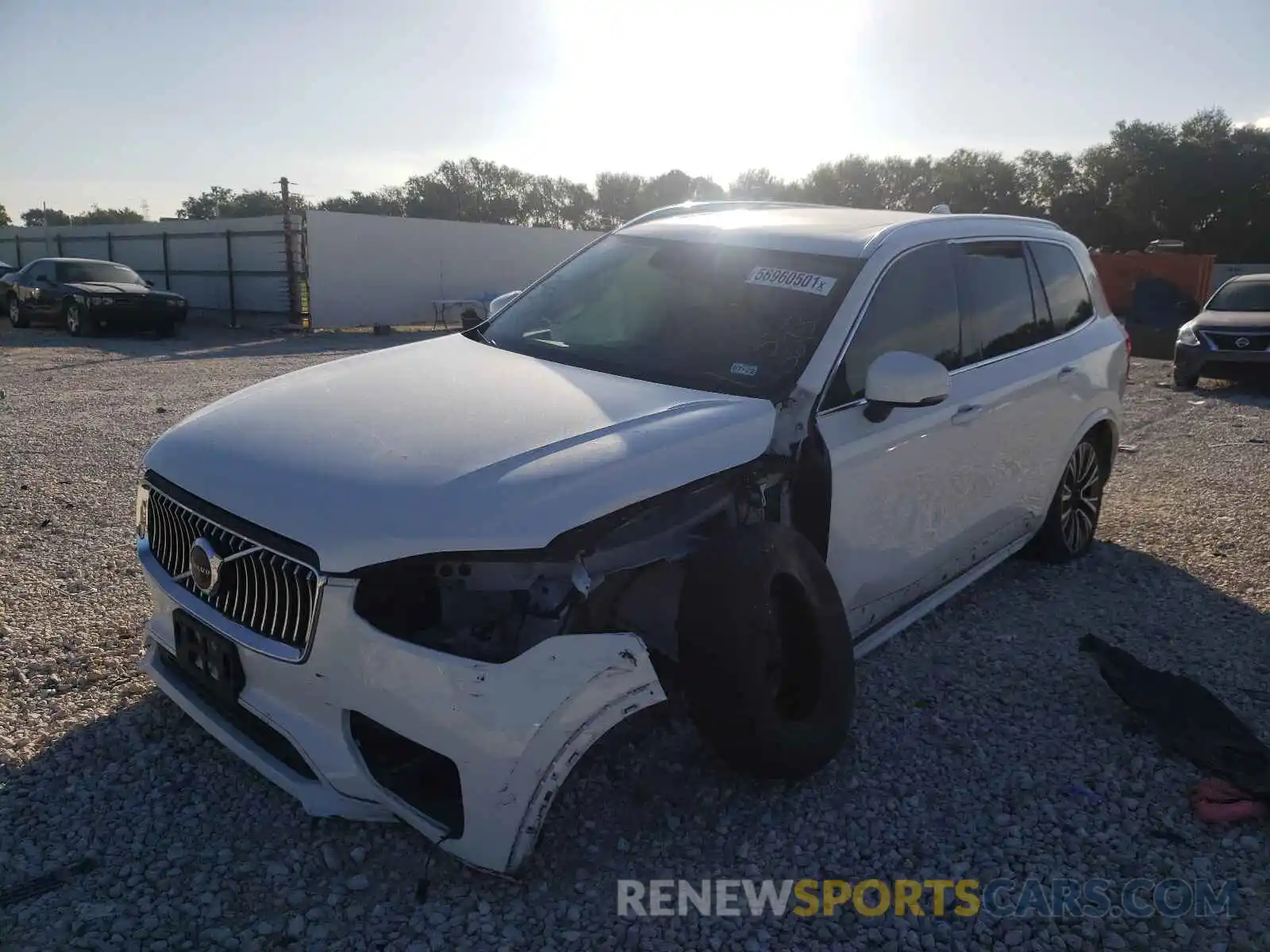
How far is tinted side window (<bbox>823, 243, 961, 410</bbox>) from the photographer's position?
11.5ft

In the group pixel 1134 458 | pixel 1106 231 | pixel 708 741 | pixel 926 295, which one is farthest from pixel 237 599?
pixel 1106 231

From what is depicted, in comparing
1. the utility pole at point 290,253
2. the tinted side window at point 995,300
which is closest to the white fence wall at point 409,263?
the utility pole at point 290,253

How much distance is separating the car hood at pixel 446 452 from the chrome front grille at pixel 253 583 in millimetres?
96

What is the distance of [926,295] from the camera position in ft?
13.0

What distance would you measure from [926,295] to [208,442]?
9.25ft

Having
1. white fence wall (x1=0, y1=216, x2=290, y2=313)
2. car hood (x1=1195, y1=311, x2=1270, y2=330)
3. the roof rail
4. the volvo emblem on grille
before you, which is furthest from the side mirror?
white fence wall (x1=0, y1=216, x2=290, y2=313)

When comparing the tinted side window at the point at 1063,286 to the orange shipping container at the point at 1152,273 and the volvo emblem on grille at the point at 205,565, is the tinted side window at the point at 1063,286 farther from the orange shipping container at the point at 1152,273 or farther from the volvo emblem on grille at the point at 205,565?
the orange shipping container at the point at 1152,273

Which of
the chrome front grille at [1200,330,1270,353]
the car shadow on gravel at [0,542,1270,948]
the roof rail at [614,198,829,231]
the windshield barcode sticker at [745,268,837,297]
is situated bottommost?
the car shadow on gravel at [0,542,1270,948]

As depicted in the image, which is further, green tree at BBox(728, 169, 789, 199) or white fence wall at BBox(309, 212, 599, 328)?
green tree at BBox(728, 169, 789, 199)

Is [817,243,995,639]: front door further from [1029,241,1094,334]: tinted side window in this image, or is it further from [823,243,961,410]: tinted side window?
[1029,241,1094,334]: tinted side window

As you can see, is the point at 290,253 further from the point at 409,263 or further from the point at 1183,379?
the point at 1183,379

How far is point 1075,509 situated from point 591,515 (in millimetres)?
3961

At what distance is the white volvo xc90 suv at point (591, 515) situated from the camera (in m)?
2.41

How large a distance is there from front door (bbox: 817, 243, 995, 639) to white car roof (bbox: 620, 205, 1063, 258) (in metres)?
0.14
